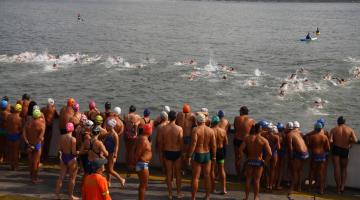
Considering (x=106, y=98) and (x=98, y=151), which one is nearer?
(x=98, y=151)

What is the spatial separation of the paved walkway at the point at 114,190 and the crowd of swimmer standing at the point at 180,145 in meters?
0.24

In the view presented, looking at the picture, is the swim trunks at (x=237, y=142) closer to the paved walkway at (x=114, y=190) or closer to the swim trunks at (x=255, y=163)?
the paved walkway at (x=114, y=190)

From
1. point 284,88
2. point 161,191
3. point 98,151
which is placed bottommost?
point 161,191

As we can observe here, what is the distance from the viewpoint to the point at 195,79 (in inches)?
1631

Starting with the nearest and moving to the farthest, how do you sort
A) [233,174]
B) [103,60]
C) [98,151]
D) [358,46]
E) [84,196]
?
[84,196], [98,151], [233,174], [103,60], [358,46]

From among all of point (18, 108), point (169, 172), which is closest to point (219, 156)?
point (169, 172)

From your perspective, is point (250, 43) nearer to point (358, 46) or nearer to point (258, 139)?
point (358, 46)

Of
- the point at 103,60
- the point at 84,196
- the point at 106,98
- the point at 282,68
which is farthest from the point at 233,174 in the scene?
the point at 103,60

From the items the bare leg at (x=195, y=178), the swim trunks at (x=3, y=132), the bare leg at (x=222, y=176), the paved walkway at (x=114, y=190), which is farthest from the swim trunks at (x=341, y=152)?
the swim trunks at (x=3, y=132)

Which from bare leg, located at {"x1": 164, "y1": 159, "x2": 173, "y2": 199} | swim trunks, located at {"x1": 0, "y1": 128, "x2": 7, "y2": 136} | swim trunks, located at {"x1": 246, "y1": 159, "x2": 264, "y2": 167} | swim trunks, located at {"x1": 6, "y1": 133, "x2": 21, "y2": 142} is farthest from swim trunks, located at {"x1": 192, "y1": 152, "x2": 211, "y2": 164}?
swim trunks, located at {"x1": 0, "y1": 128, "x2": 7, "y2": 136}

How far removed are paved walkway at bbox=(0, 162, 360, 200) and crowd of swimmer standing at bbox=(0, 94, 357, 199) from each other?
0.78 ft

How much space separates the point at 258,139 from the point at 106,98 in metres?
26.8

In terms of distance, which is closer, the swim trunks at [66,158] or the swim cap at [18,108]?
the swim trunks at [66,158]

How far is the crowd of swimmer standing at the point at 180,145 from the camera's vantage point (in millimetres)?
10938
